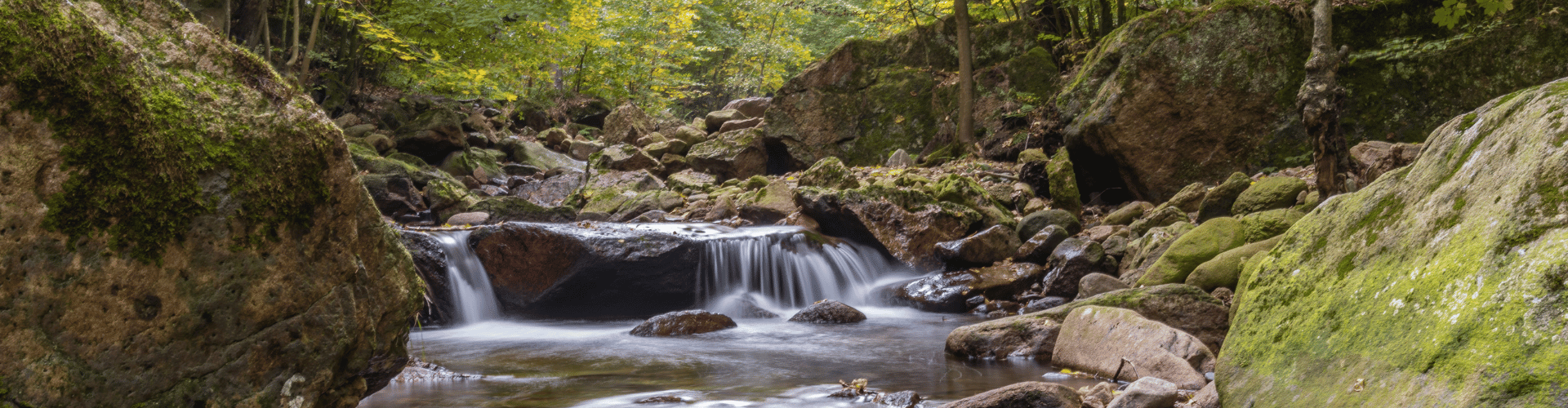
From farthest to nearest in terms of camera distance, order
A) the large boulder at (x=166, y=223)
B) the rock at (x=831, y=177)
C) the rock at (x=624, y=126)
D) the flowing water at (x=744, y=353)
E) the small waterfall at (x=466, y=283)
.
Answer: the rock at (x=624, y=126) < the rock at (x=831, y=177) < the small waterfall at (x=466, y=283) < the flowing water at (x=744, y=353) < the large boulder at (x=166, y=223)

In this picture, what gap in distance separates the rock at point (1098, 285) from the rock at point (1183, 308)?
1622mm

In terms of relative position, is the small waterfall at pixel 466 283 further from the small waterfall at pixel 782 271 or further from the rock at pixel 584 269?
the small waterfall at pixel 782 271

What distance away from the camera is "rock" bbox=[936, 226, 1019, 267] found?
33.1 feet

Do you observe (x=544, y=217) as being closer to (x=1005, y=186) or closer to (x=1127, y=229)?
(x=1005, y=186)

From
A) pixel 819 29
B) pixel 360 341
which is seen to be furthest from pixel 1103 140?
pixel 819 29

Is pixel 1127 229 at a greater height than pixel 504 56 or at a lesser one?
lesser

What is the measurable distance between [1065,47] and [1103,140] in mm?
5194

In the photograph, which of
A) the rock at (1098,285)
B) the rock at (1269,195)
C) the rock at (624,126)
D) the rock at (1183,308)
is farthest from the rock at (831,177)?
the rock at (624,126)

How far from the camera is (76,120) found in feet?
7.57

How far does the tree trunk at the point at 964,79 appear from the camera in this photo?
47.9 feet

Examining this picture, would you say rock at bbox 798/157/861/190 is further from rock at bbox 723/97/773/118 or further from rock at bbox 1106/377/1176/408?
rock at bbox 723/97/773/118

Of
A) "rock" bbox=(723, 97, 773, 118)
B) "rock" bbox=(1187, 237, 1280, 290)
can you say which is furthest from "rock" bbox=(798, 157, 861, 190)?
"rock" bbox=(723, 97, 773, 118)

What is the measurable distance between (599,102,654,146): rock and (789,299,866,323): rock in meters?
15.8

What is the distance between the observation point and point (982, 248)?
33.1ft
